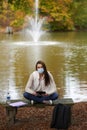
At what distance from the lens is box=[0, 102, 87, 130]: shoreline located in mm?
6840

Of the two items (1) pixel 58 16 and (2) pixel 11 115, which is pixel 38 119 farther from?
(1) pixel 58 16

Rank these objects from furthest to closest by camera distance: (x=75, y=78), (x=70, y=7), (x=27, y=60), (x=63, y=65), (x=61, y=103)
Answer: (x=70, y=7) < (x=27, y=60) < (x=63, y=65) < (x=75, y=78) < (x=61, y=103)

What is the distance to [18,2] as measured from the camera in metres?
9.01

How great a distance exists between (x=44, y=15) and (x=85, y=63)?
33.4m

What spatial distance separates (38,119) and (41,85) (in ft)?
1.92

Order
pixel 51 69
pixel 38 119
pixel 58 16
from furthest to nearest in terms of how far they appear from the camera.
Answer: pixel 58 16, pixel 51 69, pixel 38 119

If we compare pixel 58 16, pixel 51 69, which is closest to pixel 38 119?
pixel 51 69

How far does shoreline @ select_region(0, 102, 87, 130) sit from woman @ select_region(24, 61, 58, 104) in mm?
402

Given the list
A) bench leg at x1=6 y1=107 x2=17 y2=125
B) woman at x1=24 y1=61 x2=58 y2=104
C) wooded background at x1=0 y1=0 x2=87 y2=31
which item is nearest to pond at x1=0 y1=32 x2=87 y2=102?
woman at x1=24 y1=61 x2=58 y2=104

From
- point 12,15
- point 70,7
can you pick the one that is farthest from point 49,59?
point 70,7

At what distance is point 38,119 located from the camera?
739 cm

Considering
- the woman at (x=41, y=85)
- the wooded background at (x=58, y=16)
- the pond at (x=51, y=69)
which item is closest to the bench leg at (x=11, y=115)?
the woman at (x=41, y=85)

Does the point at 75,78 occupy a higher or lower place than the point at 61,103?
lower

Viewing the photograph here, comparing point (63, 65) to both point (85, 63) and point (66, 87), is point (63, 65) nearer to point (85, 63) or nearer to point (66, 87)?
point (85, 63)
